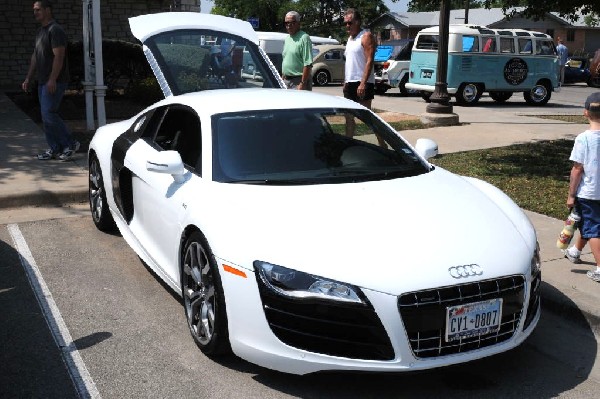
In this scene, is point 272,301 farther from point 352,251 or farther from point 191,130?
point 191,130

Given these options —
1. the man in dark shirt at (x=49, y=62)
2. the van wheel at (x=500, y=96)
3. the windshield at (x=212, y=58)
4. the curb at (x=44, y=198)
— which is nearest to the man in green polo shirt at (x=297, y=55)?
the windshield at (x=212, y=58)

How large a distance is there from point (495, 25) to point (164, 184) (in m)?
56.1

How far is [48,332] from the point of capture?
4375 mm

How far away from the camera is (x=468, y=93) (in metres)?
19.0

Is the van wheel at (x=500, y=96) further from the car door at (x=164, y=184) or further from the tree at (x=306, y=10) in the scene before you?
the tree at (x=306, y=10)

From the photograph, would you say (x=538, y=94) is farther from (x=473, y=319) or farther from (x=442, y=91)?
(x=473, y=319)

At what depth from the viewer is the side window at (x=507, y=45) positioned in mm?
19562

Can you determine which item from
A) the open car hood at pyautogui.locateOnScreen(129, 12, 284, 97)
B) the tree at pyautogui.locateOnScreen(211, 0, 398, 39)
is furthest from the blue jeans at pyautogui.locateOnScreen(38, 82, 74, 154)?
the tree at pyautogui.locateOnScreen(211, 0, 398, 39)

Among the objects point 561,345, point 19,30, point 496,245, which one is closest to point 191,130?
point 496,245

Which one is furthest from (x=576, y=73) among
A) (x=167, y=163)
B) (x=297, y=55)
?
(x=167, y=163)

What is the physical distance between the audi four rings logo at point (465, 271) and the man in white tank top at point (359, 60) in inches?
214

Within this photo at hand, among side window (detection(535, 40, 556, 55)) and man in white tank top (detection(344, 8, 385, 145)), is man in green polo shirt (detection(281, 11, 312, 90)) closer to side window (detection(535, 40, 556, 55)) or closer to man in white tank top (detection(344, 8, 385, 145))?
man in white tank top (detection(344, 8, 385, 145))

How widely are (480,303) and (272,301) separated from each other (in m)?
1.03

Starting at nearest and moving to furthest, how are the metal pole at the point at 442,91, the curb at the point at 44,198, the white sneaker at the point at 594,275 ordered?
the white sneaker at the point at 594,275 → the curb at the point at 44,198 → the metal pole at the point at 442,91
